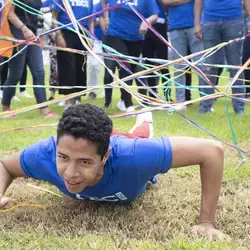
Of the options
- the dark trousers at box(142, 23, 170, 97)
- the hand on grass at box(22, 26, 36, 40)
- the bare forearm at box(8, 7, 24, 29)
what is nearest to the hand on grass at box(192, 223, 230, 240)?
the hand on grass at box(22, 26, 36, 40)

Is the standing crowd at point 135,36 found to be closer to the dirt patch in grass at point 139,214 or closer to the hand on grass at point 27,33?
the hand on grass at point 27,33

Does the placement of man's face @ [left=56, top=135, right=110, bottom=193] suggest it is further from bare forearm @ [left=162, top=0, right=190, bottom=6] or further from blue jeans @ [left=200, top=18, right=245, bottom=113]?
bare forearm @ [left=162, top=0, right=190, bottom=6]

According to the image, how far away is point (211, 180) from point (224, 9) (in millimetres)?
2558

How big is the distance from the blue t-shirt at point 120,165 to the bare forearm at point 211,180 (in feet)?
0.56

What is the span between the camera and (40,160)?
6.40ft

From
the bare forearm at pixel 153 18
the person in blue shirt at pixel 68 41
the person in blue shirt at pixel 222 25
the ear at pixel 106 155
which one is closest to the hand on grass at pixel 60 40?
the person in blue shirt at pixel 68 41

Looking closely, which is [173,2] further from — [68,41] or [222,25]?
[68,41]

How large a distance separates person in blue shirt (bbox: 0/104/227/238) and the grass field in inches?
3.7

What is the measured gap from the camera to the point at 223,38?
420 cm

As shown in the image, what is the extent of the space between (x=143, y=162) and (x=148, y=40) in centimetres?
335

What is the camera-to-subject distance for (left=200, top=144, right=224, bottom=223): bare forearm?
1.88 metres

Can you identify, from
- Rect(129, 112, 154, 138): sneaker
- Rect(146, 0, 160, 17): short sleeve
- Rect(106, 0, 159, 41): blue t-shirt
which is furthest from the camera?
Rect(146, 0, 160, 17): short sleeve

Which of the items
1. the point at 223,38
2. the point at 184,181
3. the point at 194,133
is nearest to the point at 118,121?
the point at 194,133

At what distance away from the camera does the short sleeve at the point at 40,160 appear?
1.94 m
